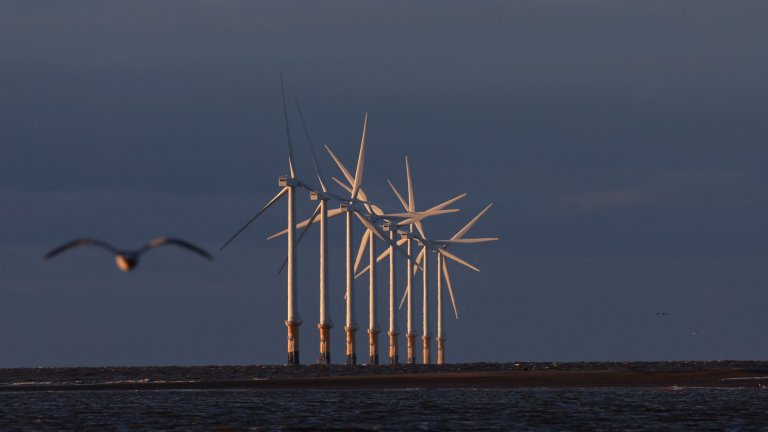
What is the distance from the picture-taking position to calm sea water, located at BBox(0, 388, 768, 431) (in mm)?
79312

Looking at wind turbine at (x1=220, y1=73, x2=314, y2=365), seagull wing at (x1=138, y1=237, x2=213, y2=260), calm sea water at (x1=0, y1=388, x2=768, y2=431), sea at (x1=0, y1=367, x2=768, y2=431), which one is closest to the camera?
seagull wing at (x1=138, y1=237, x2=213, y2=260)

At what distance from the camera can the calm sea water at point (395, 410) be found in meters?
79.3

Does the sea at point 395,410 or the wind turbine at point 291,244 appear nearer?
the sea at point 395,410

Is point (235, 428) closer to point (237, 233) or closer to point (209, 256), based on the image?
point (209, 256)

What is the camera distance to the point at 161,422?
8250 cm

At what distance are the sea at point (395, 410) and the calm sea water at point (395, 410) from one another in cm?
6

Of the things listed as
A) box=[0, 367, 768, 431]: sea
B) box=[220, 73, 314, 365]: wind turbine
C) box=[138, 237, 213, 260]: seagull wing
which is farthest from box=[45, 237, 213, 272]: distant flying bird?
box=[220, 73, 314, 365]: wind turbine

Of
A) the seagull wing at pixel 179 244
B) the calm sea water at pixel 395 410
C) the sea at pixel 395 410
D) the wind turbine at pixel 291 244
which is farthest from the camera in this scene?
the wind turbine at pixel 291 244

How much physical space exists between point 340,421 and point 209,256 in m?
43.4

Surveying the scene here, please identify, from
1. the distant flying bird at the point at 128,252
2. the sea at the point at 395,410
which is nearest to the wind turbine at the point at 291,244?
the sea at the point at 395,410

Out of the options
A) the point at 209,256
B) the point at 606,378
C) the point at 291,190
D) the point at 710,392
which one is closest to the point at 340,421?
the point at 710,392

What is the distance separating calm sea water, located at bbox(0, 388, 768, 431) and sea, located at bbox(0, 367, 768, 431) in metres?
0.06

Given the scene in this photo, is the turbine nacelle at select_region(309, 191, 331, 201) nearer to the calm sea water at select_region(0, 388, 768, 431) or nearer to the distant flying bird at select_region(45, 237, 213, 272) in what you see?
the calm sea water at select_region(0, 388, 768, 431)

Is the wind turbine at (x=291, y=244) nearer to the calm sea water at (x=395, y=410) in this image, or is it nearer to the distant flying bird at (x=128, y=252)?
the calm sea water at (x=395, y=410)
